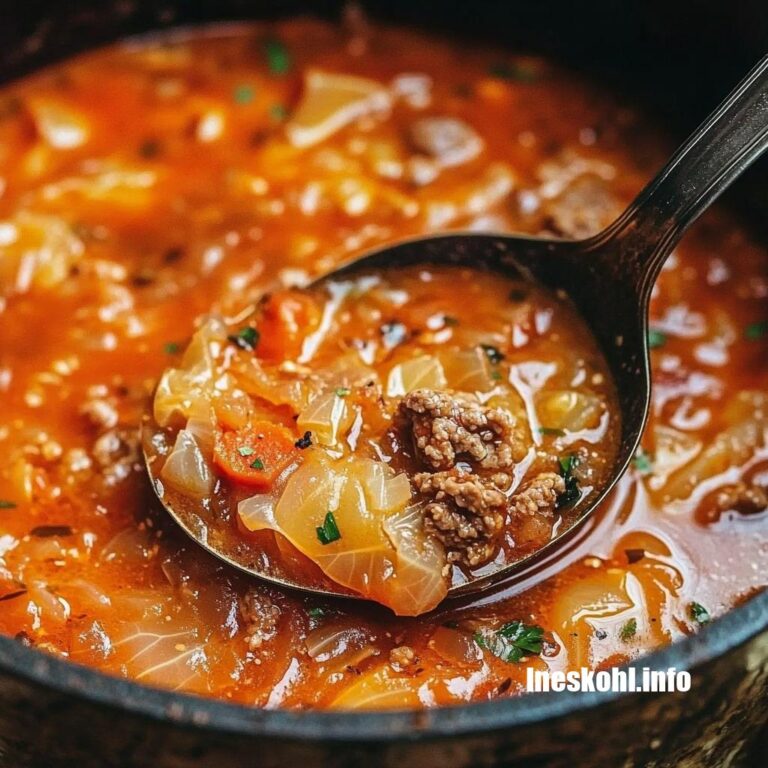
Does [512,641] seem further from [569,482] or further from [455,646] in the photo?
[569,482]

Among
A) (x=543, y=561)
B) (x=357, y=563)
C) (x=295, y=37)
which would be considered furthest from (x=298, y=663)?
(x=295, y=37)

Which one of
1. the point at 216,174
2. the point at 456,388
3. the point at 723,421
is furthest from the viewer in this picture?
the point at 216,174

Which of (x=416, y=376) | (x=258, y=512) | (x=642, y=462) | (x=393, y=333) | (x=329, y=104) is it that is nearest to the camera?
(x=258, y=512)

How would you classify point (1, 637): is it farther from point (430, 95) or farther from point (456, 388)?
point (430, 95)

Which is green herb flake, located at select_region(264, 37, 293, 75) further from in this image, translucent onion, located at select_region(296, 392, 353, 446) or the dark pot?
the dark pot

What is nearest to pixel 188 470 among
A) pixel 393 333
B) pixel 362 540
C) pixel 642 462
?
pixel 362 540

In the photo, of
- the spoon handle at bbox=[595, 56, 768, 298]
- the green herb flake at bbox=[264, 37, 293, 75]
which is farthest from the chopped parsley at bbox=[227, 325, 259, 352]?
the green herb flake at bbox=[264, 37, 293, 75]
